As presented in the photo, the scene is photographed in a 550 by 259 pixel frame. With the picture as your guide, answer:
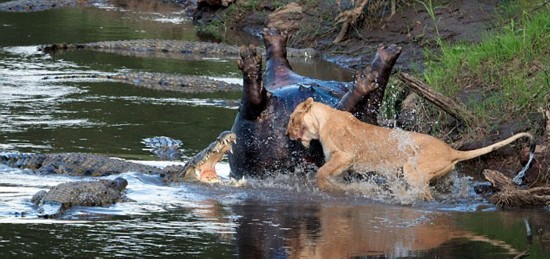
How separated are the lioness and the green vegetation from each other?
5.19 feet

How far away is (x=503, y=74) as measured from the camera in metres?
10.5

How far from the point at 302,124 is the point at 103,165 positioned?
1.79m

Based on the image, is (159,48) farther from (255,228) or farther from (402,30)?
(255,228)

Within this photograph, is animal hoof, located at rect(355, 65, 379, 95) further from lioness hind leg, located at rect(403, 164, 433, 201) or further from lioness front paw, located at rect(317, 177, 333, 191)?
lioness hind leg, located at rect(403, 164, 433, 201)

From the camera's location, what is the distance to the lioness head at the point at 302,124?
8305mm

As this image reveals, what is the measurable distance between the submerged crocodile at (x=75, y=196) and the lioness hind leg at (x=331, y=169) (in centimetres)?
139

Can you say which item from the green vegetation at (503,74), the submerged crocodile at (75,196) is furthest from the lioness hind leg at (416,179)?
the green vegetation at (503,74)

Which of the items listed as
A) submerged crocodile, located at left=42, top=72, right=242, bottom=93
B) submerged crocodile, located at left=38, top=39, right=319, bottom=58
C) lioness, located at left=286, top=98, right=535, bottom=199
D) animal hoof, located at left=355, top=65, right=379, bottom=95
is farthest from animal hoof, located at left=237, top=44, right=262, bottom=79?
submerged crocodile, located at left=38, top=39, right=319, bottom=58

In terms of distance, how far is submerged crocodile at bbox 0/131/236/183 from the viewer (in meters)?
8.51

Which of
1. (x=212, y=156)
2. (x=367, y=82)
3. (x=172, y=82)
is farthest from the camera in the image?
(x=172, y=82)

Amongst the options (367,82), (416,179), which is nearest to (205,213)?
(416,179)

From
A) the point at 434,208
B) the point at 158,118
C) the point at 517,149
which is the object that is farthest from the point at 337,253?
the point at 158,118

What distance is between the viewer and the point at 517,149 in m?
9.34

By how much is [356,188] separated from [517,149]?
1.81m
